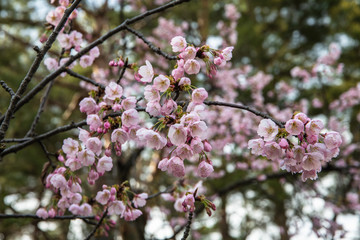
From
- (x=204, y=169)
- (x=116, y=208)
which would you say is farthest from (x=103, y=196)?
(x=204, y=169)

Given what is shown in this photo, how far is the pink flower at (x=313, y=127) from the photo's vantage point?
111 cm

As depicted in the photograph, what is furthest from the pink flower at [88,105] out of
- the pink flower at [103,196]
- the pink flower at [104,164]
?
the pink flower at [103,196]

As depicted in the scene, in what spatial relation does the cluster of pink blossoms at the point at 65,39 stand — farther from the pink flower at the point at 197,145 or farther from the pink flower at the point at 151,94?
the pink flower at the point at 197,145

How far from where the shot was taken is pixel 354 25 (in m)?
7.07

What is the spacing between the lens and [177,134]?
1049 mm

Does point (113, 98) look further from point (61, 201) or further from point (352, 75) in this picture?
point (352, 75)

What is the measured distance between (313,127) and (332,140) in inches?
4.7

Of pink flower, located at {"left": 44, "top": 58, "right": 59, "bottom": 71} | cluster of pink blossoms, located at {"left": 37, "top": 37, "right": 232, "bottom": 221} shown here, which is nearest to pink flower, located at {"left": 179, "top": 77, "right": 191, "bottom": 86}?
cluster of pink blossoms, located at {"left": 37, "top": 37, "right": 232, "bottom": 221}

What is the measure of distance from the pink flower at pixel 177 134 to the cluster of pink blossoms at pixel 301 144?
344mm

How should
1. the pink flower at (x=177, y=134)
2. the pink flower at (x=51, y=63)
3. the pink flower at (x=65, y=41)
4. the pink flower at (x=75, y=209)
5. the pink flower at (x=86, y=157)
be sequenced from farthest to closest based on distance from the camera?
the pink flower at (x=51, y=63)
the pink flower at (x=65, y=41)
the pink flower at (x=75, y=209)
the pink flower at (x=86, y=157)
the pink flower at (x=177, y=134)

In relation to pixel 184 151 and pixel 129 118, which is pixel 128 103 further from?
pixel 184 151

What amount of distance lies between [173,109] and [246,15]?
25.0 ft

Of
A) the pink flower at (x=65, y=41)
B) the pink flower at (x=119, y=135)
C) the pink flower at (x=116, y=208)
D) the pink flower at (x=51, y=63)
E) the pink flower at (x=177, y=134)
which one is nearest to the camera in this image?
the pink flower at (x=177, y=134)

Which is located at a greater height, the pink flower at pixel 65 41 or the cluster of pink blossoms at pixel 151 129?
the pink flower at pixel 65 41
